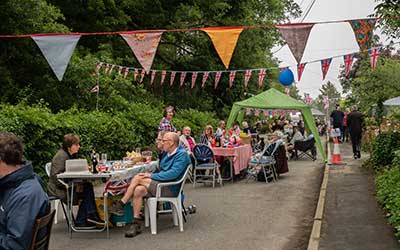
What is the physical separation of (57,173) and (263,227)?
2964mm

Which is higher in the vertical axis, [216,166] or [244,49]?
[244,49]

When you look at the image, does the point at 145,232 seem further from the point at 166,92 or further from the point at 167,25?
the point at 166,92

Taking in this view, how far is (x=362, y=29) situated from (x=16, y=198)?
28.8ft

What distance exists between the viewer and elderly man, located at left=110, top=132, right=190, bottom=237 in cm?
698

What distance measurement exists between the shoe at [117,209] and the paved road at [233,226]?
0.24 metres

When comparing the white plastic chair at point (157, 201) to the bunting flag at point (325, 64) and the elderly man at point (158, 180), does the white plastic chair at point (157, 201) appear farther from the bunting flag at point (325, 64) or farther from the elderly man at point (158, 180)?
the bunting flag at point (325, 64)

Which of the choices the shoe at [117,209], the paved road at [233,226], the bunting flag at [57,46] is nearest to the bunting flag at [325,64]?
the paved road at [233,226]

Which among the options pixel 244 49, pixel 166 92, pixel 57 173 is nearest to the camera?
pixel 57 173

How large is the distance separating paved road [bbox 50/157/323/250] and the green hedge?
2.25 meters

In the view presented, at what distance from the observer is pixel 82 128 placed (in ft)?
37.5

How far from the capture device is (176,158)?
7.23 m

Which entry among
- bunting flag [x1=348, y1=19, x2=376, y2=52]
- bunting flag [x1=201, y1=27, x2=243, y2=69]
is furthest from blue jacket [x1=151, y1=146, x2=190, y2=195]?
bunting flag [x1=348, y1=19, x2=376, y2=52]

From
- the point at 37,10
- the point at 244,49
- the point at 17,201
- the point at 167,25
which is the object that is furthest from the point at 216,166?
the point at 244,49

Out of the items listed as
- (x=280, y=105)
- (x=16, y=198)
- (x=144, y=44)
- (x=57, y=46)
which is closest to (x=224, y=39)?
(x=144, y=44)
